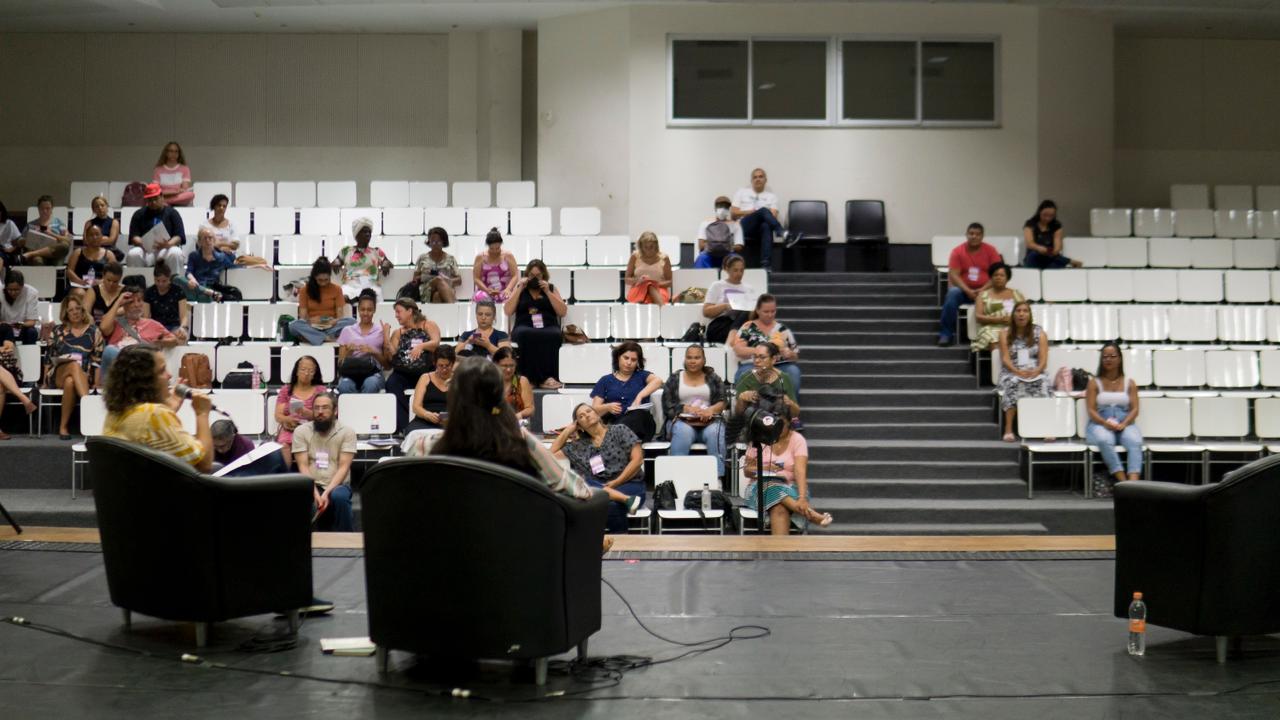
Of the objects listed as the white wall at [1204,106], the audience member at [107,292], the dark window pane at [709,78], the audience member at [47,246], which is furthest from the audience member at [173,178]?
the white wall at [1204,106]

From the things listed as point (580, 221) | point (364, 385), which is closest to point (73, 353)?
point (364, 385)

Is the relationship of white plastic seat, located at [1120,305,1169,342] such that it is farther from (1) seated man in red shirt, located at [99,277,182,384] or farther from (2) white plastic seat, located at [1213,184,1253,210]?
(1) seated man in red shirt, located at [99,277,182,384]

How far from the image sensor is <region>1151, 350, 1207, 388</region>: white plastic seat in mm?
10188

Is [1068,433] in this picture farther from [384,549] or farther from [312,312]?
[384,549]

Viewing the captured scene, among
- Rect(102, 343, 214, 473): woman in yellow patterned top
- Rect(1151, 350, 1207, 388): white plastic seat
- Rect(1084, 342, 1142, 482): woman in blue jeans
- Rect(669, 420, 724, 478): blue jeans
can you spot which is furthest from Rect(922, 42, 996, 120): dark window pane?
Rect(102, 343, 214, 473): woman in yellow patterned top

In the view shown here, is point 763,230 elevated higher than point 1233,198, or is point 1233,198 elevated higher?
point 1233,198

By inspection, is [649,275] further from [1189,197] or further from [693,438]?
[1189,197]

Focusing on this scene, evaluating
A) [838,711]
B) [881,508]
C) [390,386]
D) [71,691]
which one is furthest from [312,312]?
[838,711]

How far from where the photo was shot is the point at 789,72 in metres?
14.2

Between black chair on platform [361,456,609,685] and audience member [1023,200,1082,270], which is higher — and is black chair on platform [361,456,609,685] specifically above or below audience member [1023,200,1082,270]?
below

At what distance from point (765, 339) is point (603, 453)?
2.23 m

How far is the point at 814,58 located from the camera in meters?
14.2

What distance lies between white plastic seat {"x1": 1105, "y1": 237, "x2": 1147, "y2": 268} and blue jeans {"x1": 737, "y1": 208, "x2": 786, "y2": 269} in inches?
127

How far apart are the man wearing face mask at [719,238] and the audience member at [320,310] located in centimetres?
355
